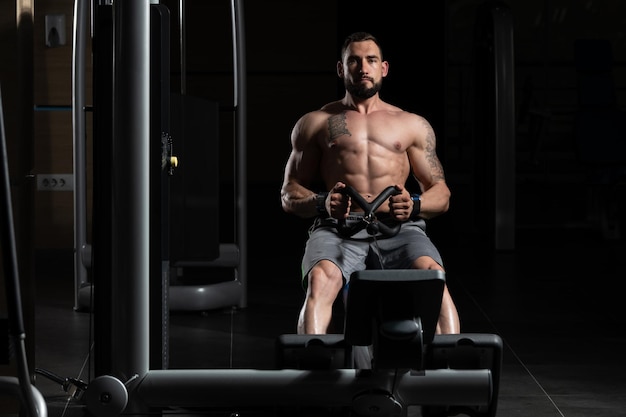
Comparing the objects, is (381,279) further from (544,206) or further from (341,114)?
(544,206)

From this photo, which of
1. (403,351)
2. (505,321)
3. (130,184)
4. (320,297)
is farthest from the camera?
(505,321)

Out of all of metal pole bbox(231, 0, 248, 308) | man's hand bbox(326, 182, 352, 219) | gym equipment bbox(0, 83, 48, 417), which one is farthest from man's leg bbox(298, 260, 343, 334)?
metal pole bbox(231, 0, 248, 308)

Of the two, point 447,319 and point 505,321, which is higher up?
point 447,319

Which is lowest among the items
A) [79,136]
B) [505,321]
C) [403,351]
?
[505,321]

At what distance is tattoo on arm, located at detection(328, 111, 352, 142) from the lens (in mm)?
3582

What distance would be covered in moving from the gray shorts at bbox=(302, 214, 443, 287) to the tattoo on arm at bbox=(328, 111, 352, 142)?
266 mm

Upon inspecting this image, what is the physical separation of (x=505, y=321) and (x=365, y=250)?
6.50 feet

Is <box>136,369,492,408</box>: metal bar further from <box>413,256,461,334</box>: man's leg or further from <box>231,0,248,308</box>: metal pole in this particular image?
<box>231,0,248,308</box>: metal pole

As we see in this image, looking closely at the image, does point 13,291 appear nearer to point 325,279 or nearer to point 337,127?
point 325,279

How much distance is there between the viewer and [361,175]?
357cm

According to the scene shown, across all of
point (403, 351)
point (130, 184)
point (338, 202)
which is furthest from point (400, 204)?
point (130, 184)

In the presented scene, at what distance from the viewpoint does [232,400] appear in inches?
114

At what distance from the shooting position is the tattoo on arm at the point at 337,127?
3.58 metres

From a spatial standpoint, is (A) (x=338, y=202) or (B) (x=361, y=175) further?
(B) (x=361, y=175)
